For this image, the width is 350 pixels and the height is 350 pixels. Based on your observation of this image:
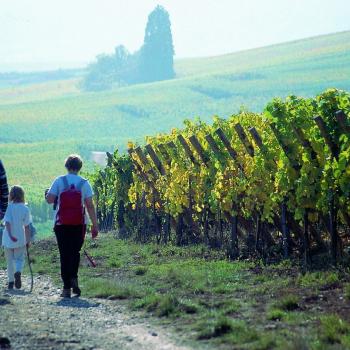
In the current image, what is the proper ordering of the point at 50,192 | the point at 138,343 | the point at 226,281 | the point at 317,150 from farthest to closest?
the point at 317,150 → the point at 226,281 → the point at 50,192 → the point at 138,343

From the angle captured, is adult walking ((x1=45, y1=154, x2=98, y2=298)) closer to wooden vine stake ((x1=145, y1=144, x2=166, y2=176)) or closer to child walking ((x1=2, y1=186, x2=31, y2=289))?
child walking ((x1=2, y1=186, x2=31, y2=289))

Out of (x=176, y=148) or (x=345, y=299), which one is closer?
(x=345, y=299)

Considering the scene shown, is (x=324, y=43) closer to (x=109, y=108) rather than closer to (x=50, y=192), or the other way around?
(x=109, y=108)

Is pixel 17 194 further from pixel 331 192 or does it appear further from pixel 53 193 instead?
pixel 331 192

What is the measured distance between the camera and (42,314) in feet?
37.9

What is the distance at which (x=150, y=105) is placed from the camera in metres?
150

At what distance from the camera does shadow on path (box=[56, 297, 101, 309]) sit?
492 inches

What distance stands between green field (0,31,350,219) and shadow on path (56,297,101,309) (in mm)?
100385

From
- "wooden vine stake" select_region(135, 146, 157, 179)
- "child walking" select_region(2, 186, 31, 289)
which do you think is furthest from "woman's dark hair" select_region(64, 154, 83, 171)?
"wooden vine stake" select_region(135, 146, 157, 179)

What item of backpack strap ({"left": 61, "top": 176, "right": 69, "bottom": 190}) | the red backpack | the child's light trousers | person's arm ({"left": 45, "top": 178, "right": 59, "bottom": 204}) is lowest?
the child's light trousers

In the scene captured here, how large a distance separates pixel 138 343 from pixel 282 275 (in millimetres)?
5505

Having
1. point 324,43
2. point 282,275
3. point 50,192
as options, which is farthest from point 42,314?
point 324,43

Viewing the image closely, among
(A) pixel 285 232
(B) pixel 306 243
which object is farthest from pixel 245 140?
(B) pixel 306 243

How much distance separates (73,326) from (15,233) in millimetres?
5163
